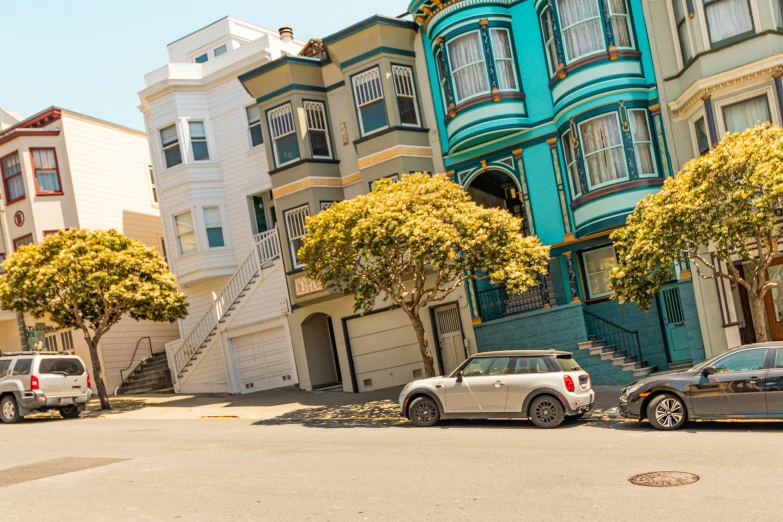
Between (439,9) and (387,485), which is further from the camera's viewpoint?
(439,9)

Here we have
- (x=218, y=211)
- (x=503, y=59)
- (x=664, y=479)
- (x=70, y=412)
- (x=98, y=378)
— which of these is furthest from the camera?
(x=218, y=211)

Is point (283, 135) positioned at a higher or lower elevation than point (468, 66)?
lower

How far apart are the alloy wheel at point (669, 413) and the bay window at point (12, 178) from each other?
1069 inches

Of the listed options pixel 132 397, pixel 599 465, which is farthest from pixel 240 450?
pixel 132 397

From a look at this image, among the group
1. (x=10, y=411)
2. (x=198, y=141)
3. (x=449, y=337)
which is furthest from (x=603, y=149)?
(x=10, y=411)

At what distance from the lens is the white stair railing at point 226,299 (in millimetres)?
27359

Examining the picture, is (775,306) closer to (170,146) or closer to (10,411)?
(10,411)

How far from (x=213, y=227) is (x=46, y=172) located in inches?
334

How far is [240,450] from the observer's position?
14414 mm

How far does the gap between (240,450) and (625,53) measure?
13556 millimetres

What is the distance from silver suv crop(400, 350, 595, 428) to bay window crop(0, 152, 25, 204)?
74.7 ft

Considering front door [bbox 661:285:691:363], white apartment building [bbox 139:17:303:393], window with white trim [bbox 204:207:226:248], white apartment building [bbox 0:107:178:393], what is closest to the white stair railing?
white apartment building [bbox 139:17:303:393]

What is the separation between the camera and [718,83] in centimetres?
1905

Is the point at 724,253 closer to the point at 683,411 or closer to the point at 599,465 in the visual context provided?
the point at 683,411
